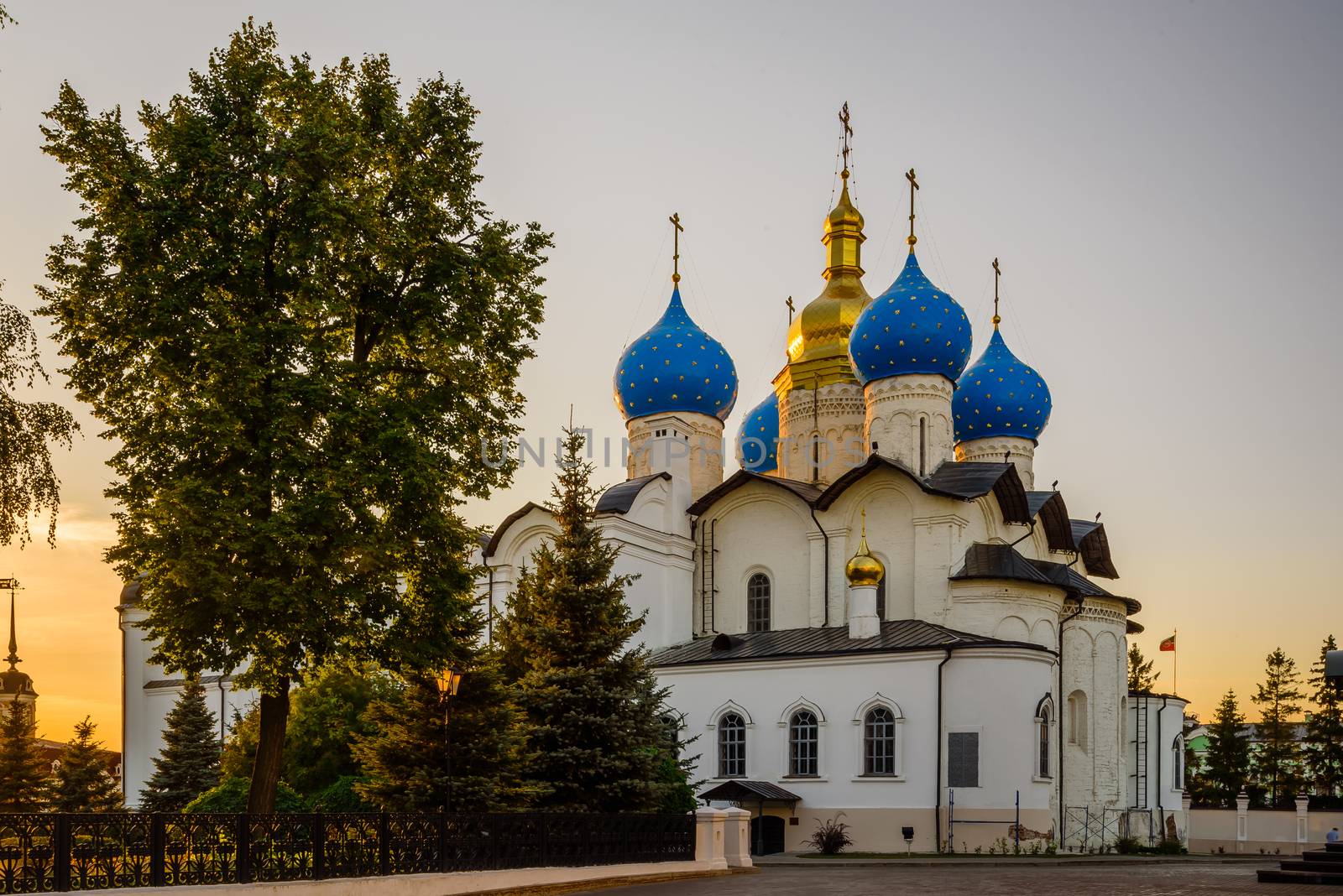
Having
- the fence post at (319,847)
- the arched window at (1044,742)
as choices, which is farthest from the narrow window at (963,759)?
the fence post at (319,847)

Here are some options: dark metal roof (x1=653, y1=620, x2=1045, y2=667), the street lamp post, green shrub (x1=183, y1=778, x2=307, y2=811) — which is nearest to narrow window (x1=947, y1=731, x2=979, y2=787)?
dark metal roof (x1=653, y1=620, x2=1045, y2=667)

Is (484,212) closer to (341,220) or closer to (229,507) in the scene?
(341,220)

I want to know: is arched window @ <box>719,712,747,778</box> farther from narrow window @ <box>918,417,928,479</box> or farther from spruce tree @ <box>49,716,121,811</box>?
spruce tree @ <box>49,716,121,811</box>

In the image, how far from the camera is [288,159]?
45.8 feet

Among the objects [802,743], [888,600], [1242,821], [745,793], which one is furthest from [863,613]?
[1242,821]

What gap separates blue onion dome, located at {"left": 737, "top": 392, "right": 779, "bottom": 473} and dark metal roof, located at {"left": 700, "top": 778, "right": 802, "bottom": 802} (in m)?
13.2

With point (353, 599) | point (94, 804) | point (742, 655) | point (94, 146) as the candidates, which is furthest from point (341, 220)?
point (94, 804)

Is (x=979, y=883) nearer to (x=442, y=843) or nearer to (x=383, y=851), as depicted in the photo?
(x=442, y=843)

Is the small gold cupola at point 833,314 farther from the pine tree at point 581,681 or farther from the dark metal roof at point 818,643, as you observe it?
the pine tree at point 581,681

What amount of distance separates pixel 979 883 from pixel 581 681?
5.70 m

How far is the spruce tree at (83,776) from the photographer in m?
33.1

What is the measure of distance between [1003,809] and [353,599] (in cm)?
1482

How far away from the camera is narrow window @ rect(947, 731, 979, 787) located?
24391mm

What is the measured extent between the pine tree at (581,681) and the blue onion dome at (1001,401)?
56.2 ft
